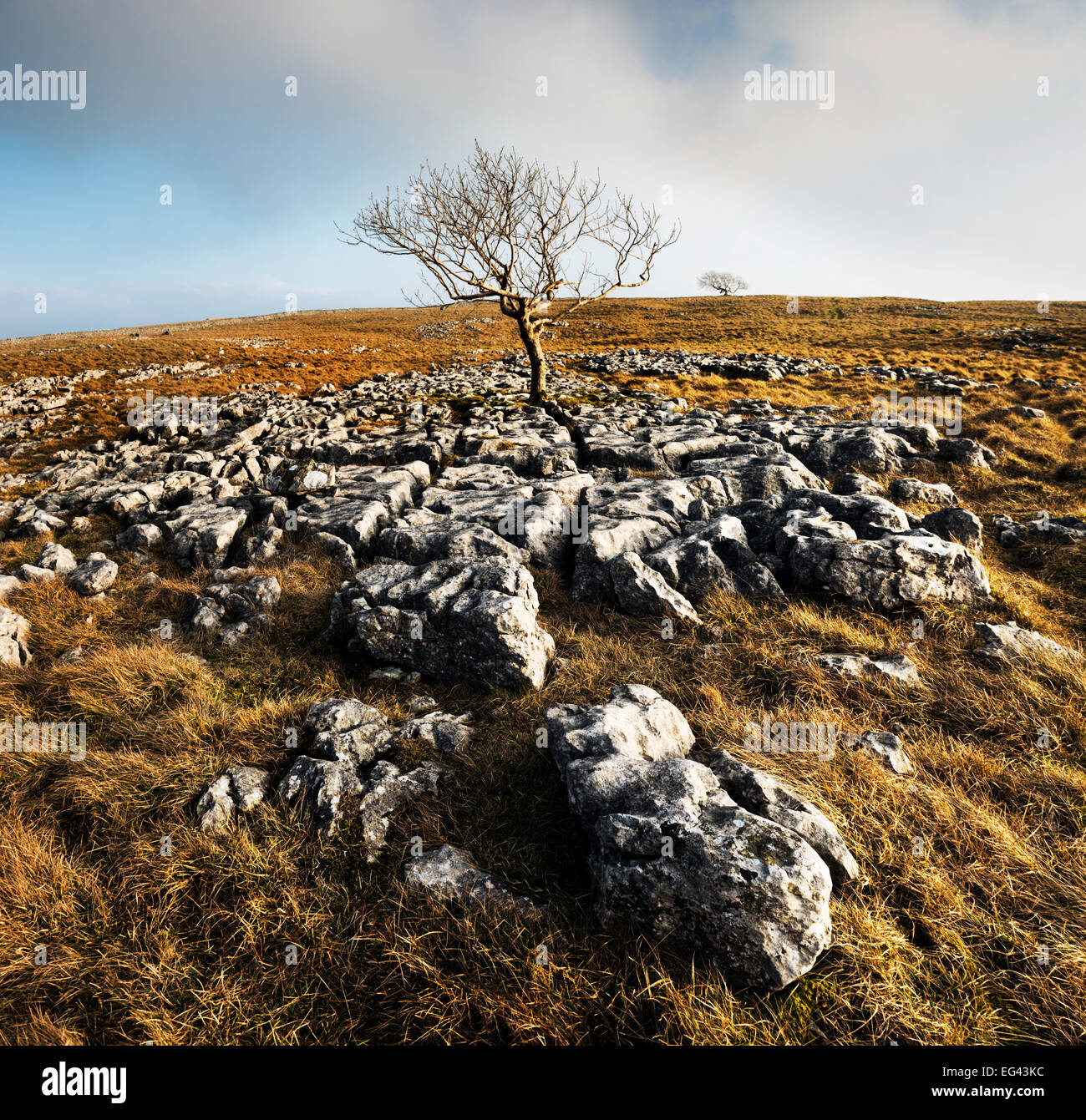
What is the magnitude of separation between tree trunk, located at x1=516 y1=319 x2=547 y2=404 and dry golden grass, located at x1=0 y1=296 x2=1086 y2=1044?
53.2 ft

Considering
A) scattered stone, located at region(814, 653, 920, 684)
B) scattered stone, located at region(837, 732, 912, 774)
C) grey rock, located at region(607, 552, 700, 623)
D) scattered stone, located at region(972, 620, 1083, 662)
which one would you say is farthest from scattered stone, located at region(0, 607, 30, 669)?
scattered stone, located at region(972, 620, 1083, 662)

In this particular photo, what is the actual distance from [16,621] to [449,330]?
244 ft

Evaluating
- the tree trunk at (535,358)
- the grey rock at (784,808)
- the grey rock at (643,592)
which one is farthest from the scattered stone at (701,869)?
the tree trunk at (535,358)

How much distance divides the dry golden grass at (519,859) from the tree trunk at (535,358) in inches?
638

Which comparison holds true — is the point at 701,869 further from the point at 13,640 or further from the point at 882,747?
the point at 13,640

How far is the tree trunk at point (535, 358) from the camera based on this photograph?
20609 mm

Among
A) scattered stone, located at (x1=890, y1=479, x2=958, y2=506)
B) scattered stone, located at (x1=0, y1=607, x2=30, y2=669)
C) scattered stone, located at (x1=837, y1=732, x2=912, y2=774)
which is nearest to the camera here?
scattered stone, located at (x1=837, y1=732, x2=912, y2=774)

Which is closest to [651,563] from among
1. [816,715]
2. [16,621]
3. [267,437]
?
[816,715]

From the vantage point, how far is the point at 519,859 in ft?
12.0

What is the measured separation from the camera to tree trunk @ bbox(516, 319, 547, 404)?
811 inches

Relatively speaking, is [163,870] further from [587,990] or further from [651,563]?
[651,563]

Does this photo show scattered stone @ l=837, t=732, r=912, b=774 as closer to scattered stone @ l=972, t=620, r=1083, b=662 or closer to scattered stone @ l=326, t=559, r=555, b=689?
scattered stone @ l=972, t=620, r=1083, b=662

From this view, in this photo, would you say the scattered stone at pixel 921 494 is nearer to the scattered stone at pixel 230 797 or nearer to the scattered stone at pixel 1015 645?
the scattered stone at pixel 1015 645

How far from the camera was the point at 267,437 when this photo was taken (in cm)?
1731
